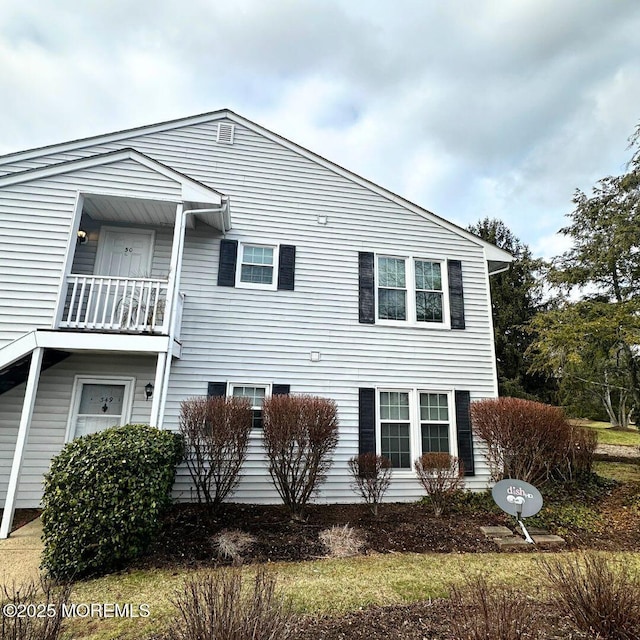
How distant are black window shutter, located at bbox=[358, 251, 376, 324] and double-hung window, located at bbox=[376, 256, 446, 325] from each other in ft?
0.66

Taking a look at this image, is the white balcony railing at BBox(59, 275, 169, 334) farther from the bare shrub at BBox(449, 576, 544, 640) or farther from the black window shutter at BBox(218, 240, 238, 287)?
the bare shrub at BBox(449, 576, 544, 640)

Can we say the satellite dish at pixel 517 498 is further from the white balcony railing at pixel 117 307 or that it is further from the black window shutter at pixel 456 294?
the white balcony railing at pixel 117 307

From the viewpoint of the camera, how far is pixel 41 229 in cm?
649

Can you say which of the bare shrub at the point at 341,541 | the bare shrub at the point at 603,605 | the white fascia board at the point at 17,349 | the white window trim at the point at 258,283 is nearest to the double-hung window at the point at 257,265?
the white window trim at the point at 258,283

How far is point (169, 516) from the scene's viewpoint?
5.92m

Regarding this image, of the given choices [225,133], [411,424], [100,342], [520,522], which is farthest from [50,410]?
[520,522]

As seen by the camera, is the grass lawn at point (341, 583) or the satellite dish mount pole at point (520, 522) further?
the satellite dish mount pole at point (520, 522)

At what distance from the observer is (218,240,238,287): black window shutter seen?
310 inches

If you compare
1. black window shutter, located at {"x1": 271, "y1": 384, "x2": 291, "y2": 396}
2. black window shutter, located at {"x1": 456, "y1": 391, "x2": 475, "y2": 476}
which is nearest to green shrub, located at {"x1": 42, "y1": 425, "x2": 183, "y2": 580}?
black window shutter, located at {"x1": 271, "y1": 384, "x2": 291, "y2": 396}

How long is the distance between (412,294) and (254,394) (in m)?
4.21

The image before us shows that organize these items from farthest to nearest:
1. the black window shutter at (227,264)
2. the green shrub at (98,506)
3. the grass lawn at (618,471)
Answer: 1. the grass lawn at (618,471)
2. the black window shutter at (227,264)
3. the green shrub at (98,506)

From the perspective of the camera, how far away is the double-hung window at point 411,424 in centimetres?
775

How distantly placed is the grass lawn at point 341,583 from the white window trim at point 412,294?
15.3 ft

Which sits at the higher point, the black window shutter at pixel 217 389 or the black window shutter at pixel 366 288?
the black window shutter at pixel 366 288
